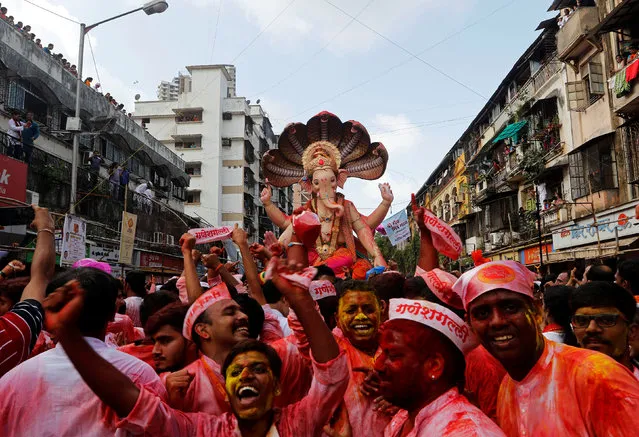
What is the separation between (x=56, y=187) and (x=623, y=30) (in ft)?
59.7

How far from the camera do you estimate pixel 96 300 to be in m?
2.24

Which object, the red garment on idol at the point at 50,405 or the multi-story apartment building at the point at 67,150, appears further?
the multi-story apartment building at the point at 67,150

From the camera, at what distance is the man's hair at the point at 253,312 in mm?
3508

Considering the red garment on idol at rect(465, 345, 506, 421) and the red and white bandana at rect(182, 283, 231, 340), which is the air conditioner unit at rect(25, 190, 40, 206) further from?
the red garment on idol at rect(465, 345, 506, 421)

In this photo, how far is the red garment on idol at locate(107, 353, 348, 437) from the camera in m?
2.02

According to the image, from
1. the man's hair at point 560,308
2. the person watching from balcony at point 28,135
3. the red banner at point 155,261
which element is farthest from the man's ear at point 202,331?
the red banner at point 155,261

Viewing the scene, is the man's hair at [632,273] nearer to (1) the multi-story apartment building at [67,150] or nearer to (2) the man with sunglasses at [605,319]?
(2) the man with sunglasses at [605,319]

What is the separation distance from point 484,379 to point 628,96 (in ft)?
53.4

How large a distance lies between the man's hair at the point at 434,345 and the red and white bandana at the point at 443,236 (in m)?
1.89

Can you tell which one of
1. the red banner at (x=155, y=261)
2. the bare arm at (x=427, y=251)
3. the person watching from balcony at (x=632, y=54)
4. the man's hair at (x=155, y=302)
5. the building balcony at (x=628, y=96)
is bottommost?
the man's hair at (x=155, y=302)

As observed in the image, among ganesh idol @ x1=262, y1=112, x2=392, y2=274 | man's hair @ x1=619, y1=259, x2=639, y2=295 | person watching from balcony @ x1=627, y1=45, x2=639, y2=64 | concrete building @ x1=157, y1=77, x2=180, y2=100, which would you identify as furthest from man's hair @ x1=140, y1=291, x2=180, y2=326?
concrete building @ x1=157, y1=77, x2=180, y2=100

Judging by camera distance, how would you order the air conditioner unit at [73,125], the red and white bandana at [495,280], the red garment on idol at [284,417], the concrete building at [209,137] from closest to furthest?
the red garment on idol at [284,417] < the red and white bandana at [495,280] < the air conditioner unit at [73,125] < the concrete building at [209,137]

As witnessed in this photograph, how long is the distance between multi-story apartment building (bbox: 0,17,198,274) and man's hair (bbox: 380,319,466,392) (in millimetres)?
10593

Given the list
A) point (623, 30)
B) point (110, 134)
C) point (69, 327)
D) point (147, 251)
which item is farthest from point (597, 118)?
point (69, 327)
